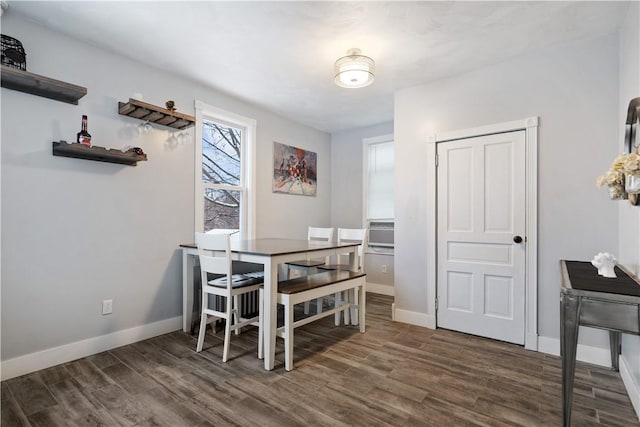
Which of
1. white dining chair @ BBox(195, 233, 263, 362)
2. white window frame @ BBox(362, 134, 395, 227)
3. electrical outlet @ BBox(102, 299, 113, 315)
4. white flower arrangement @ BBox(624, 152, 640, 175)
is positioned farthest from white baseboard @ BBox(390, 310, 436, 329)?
electrical outlet @ BBox(102, 299, 113, 315)

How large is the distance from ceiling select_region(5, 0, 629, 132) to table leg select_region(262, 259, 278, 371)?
67.5 inches

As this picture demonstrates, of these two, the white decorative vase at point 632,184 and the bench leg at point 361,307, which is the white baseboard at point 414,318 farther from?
the white decorative vase at point 632,184

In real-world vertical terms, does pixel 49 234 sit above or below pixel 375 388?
above

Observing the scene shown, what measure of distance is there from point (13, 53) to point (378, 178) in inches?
157

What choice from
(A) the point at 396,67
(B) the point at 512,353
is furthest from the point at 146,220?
(B) the point at 512,353

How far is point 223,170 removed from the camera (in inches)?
144

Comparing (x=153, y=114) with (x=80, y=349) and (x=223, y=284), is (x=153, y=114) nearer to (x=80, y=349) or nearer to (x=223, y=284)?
(x=223, y=284)

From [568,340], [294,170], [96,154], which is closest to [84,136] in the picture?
[96,154]

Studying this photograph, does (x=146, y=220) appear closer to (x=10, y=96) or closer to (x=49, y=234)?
(x=49, y=234)

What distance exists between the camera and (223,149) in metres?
3.67

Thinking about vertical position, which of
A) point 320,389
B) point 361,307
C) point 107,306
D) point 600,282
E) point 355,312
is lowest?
point 320,389

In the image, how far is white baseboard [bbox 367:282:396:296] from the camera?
180 inches

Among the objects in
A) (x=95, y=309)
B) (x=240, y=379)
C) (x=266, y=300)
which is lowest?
(x=240, y=379)

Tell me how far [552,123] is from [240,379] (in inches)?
123
